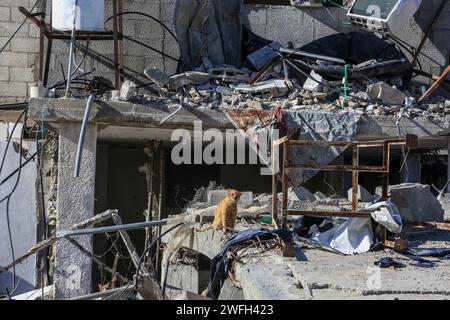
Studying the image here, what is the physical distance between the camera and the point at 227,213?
24.6ft

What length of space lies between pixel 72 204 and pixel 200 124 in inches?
82.5

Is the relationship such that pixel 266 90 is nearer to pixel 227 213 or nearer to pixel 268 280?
pixel 227 213

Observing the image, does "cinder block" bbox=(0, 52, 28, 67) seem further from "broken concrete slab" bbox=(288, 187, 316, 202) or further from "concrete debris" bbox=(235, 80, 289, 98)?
"broken concrete slab" bbox=(288, 187, 316, 202)

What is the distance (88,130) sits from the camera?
34.6 ft

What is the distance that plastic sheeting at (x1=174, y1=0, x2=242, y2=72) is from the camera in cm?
1178

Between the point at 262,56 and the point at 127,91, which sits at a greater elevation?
the point at 262,56

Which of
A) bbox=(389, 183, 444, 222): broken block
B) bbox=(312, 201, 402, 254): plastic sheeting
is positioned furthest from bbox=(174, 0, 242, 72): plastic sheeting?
bbox=(312, 201, 402, 254): plastic sheeting

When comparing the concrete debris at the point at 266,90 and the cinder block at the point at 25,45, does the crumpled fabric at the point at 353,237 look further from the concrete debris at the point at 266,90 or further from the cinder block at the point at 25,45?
the cinder block at the point at 25,45

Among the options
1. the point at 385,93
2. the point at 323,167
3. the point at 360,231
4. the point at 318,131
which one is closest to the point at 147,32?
the point at 318,131

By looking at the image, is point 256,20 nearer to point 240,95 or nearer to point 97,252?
point 240,95

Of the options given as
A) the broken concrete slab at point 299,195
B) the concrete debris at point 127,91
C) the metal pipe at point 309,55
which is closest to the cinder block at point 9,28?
the concrete debris at point 127,91

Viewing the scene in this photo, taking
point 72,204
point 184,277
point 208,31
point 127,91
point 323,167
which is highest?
point 208,31

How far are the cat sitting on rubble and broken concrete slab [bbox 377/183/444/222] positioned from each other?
1.79 metres
